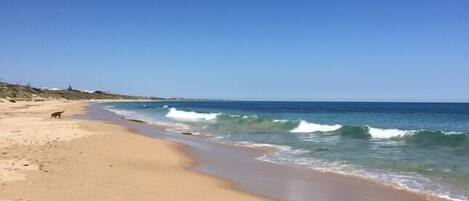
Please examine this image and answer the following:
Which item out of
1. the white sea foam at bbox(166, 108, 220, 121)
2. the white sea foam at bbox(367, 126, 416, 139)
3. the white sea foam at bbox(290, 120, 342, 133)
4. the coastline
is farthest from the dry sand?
the white sea foam at bbox(166, 108, 220, 121)

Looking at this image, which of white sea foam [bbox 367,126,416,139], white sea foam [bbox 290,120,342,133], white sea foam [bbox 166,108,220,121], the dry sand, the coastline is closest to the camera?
the dry sand

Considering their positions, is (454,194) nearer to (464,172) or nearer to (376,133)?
(464,172)

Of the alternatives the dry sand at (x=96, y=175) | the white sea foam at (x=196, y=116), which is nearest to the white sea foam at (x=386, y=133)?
the dry sand at (x=96, y=175)

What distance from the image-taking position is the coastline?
30.2 feet

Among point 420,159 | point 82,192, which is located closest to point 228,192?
point 82,192

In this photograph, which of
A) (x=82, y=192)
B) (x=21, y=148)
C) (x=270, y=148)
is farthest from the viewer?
(x=270, y=148)

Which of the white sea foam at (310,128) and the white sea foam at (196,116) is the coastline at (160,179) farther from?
the white sea foam at (196,116)

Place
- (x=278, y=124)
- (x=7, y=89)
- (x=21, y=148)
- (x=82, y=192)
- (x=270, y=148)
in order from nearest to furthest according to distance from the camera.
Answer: (x=82, y=192), (x=21, y=148), (x=270, y=148), (x=278, y=124), (x=7, y=89)

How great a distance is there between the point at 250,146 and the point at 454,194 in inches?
438

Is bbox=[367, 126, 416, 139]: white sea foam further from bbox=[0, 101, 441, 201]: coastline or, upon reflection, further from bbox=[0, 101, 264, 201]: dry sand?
bbox=[0, 101, 264, 201]: dry sand

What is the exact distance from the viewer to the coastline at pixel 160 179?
9.21m

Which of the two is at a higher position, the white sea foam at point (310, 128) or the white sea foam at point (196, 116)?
the white sea foam at point (310, 128)

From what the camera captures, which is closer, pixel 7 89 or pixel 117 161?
pixel 117 161

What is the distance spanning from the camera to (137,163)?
14.0 m
